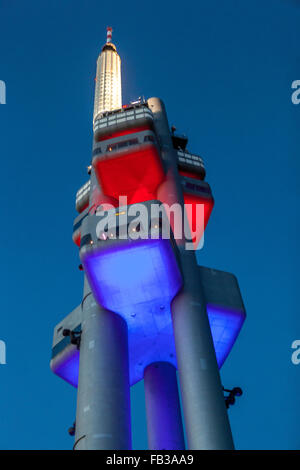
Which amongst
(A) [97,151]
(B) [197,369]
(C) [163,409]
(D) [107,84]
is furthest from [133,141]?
(D) [107,84]

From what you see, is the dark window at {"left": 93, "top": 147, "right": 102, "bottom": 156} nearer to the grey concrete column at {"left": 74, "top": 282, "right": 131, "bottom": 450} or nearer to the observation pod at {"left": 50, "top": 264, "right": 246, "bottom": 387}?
the grey concrete column at {"left": 74, "top": 282, "right": 131, "bottom": 450}

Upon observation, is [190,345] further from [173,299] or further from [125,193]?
[125,193]

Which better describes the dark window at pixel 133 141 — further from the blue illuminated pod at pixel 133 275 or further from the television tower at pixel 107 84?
the blue illuminated pod at pixel 133 275

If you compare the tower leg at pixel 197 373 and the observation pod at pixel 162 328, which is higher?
the observation pod at pixel 162 328

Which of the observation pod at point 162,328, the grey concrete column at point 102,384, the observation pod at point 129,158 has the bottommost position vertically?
the grey concrete column at point 102,384

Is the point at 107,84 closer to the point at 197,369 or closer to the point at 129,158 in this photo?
the point at 129,158

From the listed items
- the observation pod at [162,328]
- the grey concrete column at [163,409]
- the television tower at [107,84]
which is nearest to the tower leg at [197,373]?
the observation pod at [162,328]
